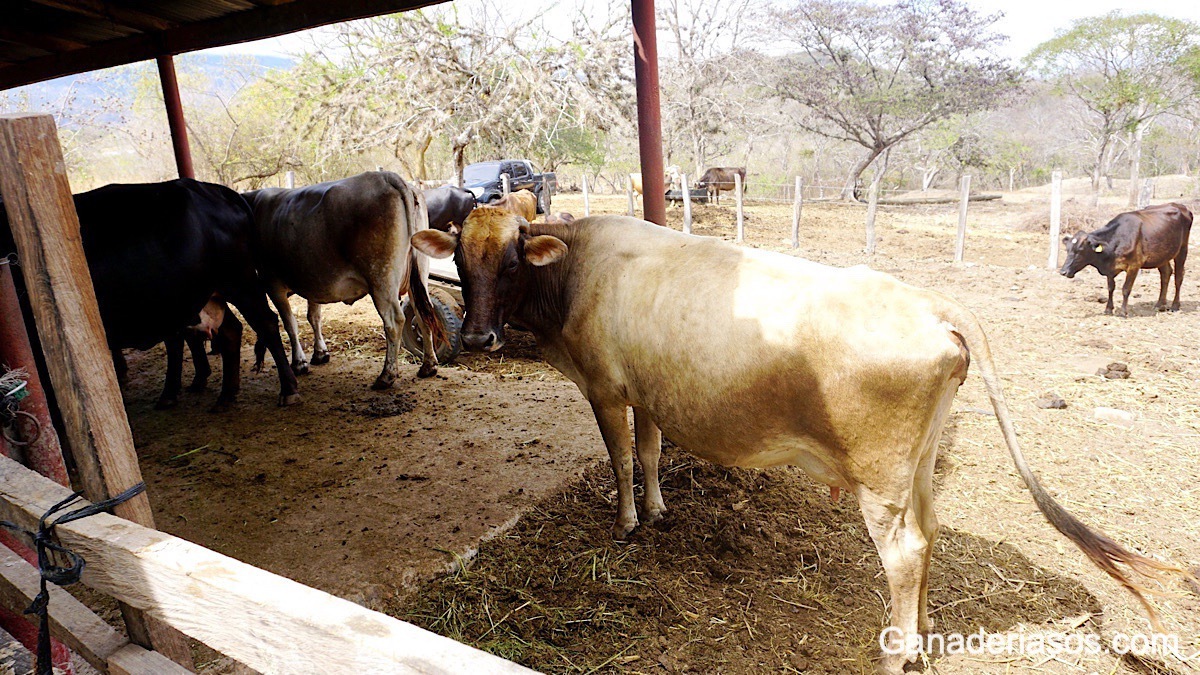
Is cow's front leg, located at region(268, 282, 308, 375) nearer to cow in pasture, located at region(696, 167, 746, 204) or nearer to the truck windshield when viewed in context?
the truck windshield

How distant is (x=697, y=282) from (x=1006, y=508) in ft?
8.33

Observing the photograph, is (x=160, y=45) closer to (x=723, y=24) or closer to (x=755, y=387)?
(x=755, y=387)

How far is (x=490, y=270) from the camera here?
350 cm

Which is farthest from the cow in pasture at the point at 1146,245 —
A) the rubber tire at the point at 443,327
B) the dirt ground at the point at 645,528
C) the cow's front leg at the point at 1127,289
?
the rubber tire at the point at 443,327

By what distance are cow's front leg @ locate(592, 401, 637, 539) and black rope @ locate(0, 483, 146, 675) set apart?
222 cm

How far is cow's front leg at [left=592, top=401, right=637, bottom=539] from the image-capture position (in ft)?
11.6

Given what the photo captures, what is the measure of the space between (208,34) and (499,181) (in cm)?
1206

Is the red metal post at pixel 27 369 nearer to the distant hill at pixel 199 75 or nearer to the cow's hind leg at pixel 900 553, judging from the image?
the cow's hind leg at pixel 900 553

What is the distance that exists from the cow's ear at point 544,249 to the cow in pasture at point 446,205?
8059 millimetres

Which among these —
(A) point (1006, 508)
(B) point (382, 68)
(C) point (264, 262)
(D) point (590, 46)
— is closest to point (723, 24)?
(D) point (590, 46)

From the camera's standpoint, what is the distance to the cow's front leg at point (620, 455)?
11.6 ft

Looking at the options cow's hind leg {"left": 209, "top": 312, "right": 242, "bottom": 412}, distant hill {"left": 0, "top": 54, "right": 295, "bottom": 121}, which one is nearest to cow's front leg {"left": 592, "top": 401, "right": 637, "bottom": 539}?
cow's hind leg {"left": 209, "top": 312, "right": 242, "bottom": 412}

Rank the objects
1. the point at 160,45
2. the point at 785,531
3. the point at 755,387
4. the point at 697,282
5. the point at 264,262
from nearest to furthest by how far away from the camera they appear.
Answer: the point at 755,387, the point at 697,282, the point at 785,531, the point at 264,262, the point at 160,45

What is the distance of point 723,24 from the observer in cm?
2555
